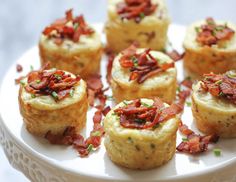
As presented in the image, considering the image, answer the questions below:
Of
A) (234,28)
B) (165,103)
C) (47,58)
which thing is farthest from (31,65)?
(234,28)

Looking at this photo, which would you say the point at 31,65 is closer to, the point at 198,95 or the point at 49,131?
the point at 49,131

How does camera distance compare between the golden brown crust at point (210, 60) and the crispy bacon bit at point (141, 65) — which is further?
the golden brown crust at point (210, 60)

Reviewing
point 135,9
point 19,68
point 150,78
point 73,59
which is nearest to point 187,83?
point 150,78

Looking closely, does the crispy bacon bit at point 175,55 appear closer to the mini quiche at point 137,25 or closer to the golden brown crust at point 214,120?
the mini quiche at point 137,25

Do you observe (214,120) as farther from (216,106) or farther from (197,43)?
(197,43)

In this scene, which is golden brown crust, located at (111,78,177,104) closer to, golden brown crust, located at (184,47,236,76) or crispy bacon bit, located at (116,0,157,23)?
golden brown crust, located at (184,47,236,76)

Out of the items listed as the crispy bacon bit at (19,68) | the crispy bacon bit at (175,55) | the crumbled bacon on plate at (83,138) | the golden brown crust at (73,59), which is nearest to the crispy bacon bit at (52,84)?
the crumbled bacon on plate at (83,138)

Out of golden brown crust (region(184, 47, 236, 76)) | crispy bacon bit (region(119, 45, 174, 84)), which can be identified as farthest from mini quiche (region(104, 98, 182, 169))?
golden brown crust (region(184, 47, 236, 76))
